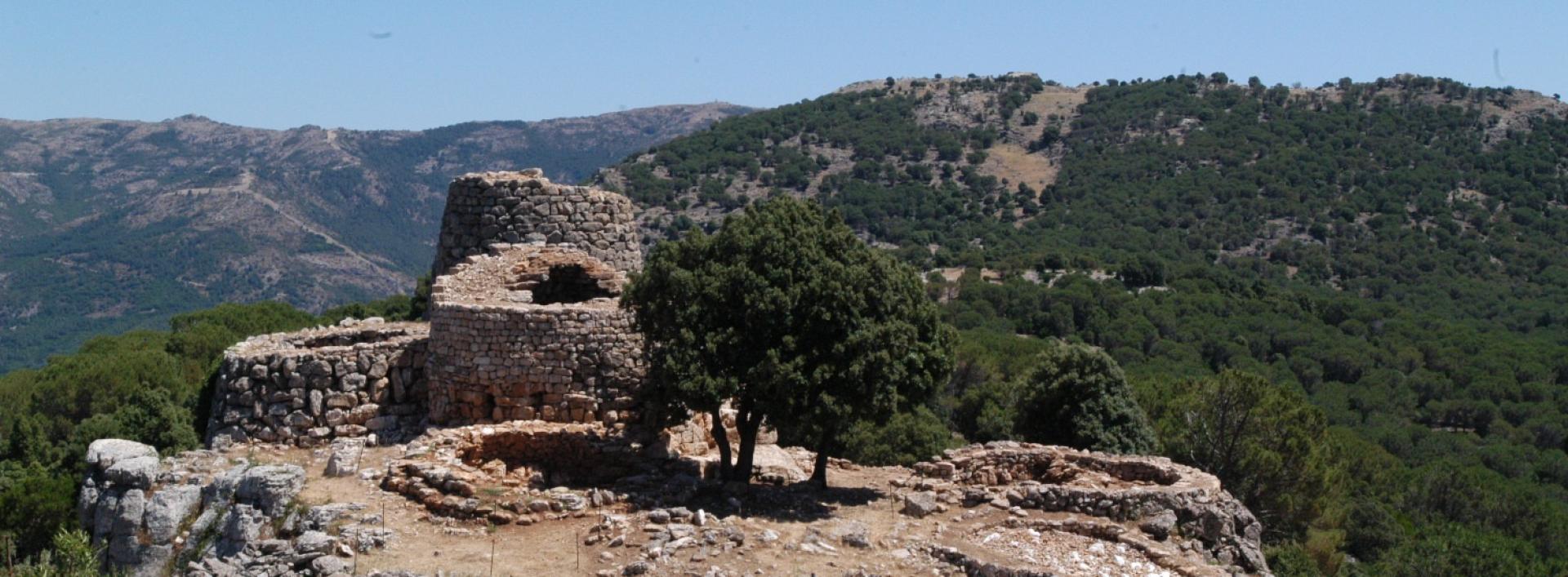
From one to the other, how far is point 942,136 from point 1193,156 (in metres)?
20.9

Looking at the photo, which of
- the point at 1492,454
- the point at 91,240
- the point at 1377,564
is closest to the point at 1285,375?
the point at 1492,454

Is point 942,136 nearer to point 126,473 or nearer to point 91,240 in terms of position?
point 91,240

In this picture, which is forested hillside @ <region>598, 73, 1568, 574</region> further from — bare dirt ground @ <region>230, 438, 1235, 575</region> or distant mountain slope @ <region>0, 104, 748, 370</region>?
distant mountain slope @ <region>0, 104, 748, 370</region>

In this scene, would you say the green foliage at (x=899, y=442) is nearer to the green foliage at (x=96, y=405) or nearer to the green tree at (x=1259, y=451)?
the green tree at (x=1259, y=451)

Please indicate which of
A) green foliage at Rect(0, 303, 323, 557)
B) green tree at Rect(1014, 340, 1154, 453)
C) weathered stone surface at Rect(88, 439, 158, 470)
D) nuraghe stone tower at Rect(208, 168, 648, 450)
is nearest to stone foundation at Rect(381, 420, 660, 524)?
nuraghe stone tower at Rect(208, 168, 648, 450)

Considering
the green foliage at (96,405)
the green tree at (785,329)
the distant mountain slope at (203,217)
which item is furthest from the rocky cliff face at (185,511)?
the distant mountain slope at (203,217)

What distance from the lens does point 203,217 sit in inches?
5389

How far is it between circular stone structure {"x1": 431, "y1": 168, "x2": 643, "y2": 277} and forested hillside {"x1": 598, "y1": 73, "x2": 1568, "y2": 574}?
7.16 meters

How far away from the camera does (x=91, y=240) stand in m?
134

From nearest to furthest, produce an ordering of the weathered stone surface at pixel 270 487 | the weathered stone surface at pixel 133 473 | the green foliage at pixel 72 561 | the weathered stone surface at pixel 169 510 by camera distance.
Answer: the green foliage at pixel 72 561 < the weathered stone surface at pixel 270 487 < the weathered stone surface at pixel 169 510 < the weathered stone surface at pixel 133 473

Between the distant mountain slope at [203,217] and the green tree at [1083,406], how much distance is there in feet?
322

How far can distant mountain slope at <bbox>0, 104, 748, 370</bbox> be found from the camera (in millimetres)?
118312

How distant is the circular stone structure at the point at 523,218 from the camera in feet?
70.5

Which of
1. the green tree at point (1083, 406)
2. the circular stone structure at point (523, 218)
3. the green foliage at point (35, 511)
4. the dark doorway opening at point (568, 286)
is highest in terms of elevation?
the circular stone structure at point (523, 218)
